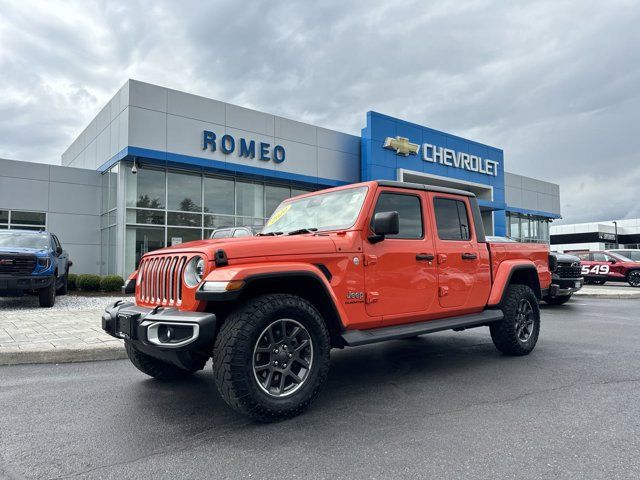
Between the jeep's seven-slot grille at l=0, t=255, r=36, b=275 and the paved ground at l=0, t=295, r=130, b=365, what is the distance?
0.82 m

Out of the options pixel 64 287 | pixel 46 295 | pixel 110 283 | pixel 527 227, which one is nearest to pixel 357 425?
pixel 46 295

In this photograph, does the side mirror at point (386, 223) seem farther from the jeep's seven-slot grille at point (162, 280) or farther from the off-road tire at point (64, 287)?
the off-road tire at point (64, 287)

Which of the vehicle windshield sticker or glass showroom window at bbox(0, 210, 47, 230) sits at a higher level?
glass showroom window at bbox(0, 210, 47, 230)

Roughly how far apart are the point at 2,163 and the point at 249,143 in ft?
29.6

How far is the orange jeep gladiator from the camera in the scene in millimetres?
3273

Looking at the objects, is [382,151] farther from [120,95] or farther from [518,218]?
[518,218]

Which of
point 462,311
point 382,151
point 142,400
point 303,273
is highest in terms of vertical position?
point 382,151

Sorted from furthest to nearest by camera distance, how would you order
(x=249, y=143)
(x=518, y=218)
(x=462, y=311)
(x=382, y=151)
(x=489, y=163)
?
(x=518, y=218)
(x=489, y=163)
(x=382, y=151)
(x=249, y=143)
(x=462, y=311)

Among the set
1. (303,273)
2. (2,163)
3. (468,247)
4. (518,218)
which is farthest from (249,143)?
(518,218)

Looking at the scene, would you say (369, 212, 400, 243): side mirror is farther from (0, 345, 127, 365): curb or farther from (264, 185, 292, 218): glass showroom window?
(264, 185, 292, 218): glass showroom window

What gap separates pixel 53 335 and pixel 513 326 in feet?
20.8

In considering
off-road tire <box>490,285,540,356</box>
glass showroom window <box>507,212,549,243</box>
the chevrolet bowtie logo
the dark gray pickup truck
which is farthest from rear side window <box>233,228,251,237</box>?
glass showroom window <box>507,212,549,243</box>

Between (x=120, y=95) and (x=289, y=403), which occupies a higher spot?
(x=120, y=95)

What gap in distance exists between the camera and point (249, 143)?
18.6 meters
